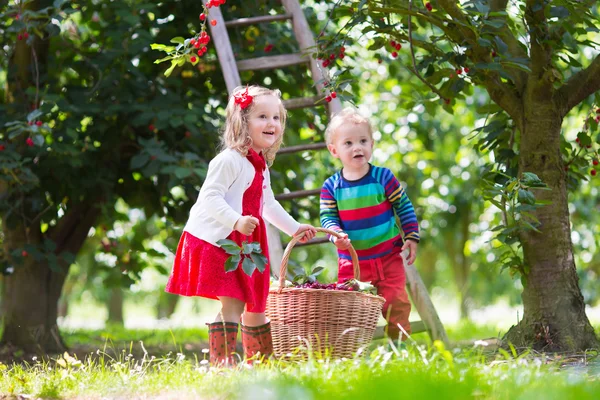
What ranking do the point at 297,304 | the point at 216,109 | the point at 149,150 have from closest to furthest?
the point at 297,304
the point at 149,150
the point at 216,109

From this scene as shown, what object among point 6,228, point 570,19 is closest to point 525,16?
point 570,19

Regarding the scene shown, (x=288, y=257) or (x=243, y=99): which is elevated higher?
(x=243, y=99)

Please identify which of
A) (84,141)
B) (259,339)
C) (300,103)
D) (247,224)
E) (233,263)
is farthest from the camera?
(84,141)

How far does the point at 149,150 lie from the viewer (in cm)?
464

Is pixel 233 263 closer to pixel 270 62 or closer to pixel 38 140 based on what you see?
pixel 38 140

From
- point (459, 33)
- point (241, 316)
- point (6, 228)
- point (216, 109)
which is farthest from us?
point (216, 109)

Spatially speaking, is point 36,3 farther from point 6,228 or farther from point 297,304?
point 297,304

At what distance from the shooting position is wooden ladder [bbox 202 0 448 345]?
416 centimetres

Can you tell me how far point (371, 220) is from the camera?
11.9ft

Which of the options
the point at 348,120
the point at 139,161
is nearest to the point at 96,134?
the point at 139,161

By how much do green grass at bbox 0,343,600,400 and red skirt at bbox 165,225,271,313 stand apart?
338mm

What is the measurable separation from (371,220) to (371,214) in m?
0.03

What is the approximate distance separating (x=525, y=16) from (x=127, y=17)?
2465 millimetres

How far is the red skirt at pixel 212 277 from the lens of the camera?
2998mm
